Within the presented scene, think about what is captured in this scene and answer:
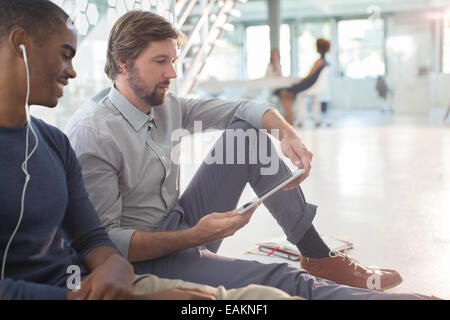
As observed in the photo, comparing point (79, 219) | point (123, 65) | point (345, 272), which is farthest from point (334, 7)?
point (79, 219)

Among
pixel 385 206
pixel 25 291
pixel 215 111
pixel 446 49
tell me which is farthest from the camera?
pixel 446 49

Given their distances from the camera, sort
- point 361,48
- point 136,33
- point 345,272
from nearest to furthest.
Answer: point 136,33, point 345,272, point 361,48

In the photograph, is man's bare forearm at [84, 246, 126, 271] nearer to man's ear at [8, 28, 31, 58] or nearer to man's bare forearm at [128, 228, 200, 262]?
man's bare forearm at [128, 228, 200, 262]

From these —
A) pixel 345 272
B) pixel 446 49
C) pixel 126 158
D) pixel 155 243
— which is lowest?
pixel 345 272

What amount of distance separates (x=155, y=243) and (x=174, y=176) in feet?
1.13

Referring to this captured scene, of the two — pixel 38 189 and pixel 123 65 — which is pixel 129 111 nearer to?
pixel 123 65

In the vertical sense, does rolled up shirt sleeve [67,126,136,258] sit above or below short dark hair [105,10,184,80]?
below

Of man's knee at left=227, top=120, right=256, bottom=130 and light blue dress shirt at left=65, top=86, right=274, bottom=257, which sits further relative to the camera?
man's knee at left=227, top=120, right=256, bottom=130

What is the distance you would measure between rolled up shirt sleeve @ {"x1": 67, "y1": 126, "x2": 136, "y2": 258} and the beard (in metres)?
0.23

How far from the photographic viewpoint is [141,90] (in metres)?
1.62

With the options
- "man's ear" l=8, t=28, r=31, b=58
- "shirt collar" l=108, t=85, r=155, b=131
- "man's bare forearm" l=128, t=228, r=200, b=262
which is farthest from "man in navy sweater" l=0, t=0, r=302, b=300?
"shirt collar" l=108, t=85, r=155, b=131

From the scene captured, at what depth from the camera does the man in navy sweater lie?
0.99 meters

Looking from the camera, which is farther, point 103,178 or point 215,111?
point 215,111

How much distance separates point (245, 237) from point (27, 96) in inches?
69.7
